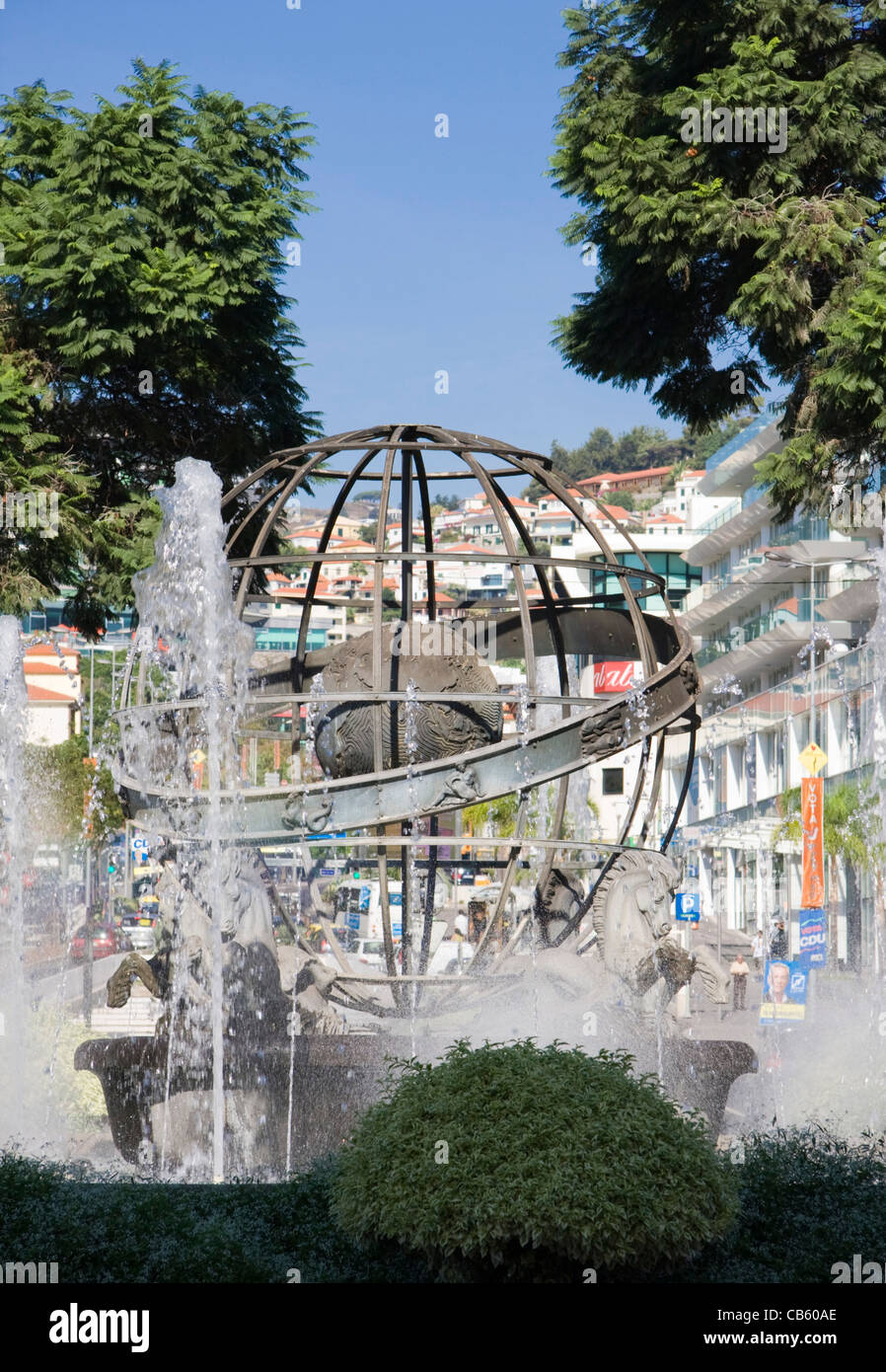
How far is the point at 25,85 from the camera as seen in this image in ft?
58.5

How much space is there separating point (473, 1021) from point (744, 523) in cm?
4396

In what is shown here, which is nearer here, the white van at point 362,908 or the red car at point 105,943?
the red car at point 105,943

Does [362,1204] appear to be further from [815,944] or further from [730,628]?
[730,628]

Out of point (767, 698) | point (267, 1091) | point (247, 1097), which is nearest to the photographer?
point (267, 1091)

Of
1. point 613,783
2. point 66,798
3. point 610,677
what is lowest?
point 66,798

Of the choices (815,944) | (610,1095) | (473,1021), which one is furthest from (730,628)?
(610,1095)

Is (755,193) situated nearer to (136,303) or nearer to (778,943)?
(136,303)

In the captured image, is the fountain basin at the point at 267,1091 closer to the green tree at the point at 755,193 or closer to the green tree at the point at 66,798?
the green tree at the point at 755,193

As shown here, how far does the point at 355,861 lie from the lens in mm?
11844

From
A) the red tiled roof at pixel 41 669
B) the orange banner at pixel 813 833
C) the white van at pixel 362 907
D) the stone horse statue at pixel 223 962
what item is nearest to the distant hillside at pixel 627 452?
the red tiled roof at pixel 41 669

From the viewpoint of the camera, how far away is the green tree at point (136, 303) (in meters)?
16.6

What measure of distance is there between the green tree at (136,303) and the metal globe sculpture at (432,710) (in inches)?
204

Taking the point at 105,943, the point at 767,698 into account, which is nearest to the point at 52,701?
the point at 105,943

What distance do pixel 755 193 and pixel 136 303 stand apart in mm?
6659
